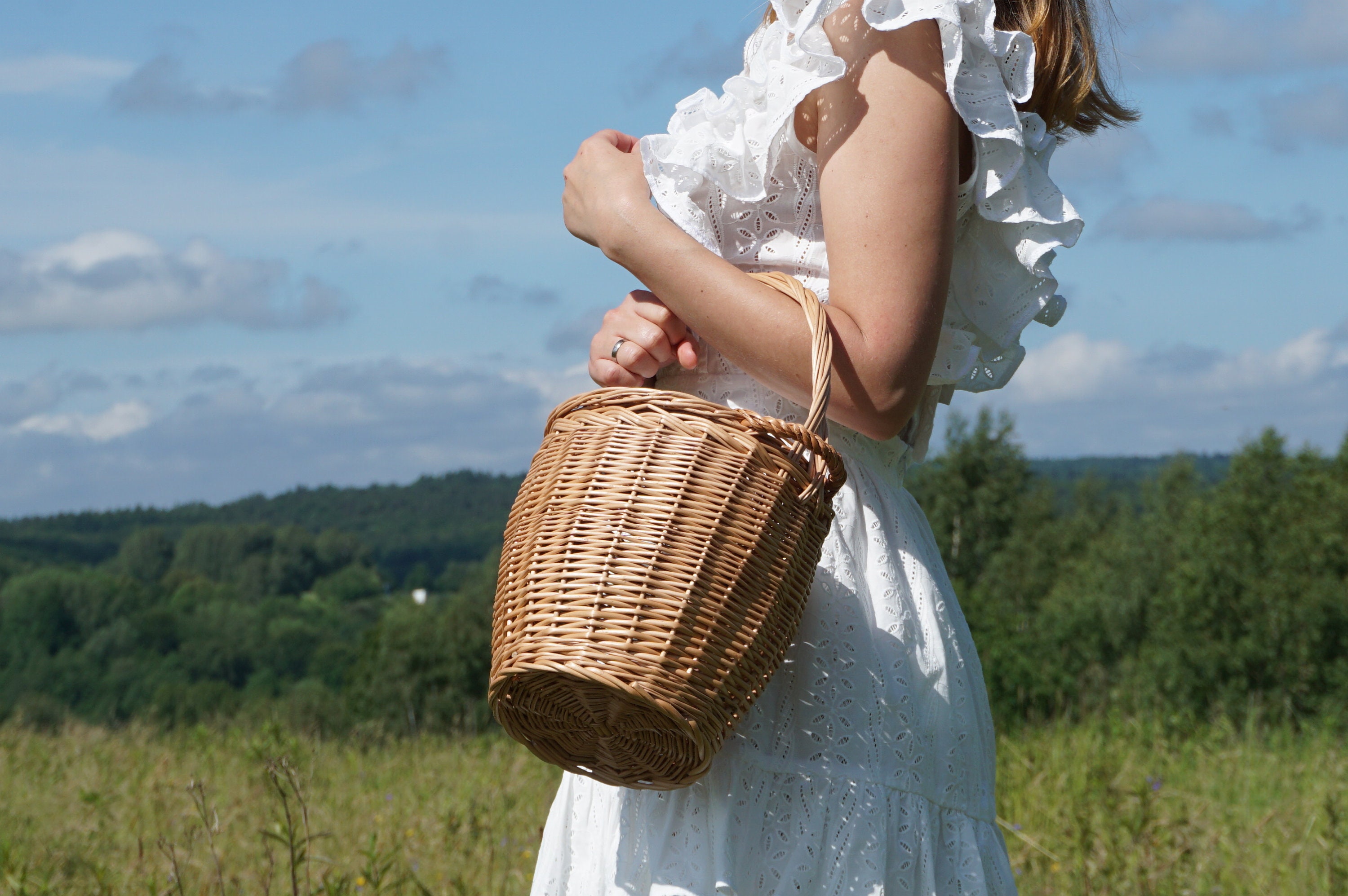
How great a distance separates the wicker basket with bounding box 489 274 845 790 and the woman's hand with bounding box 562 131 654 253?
0.75ft

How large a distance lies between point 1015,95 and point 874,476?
0.46 meters

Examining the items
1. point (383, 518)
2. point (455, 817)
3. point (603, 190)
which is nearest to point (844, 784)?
point (603, 190)

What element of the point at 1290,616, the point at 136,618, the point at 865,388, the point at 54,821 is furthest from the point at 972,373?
the point at 136,618

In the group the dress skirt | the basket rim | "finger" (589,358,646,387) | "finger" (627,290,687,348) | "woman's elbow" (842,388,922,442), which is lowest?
the dress skirt

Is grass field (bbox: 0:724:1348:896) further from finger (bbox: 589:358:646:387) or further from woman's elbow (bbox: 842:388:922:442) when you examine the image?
woman's elbow (bbox: 842:388:922:442)

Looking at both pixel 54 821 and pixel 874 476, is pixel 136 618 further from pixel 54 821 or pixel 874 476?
pixel 874 476

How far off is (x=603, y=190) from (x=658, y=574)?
49 cm

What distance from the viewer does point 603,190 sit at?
135 centimetres

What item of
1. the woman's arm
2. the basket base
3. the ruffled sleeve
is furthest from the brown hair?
the basket base

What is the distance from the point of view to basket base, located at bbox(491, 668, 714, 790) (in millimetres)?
1088

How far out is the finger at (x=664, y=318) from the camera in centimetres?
132

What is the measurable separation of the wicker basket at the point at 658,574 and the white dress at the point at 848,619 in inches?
4.1

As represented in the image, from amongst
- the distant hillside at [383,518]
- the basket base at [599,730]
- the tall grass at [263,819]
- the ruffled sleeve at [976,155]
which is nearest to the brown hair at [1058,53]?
the ruffled sleeve at [976,155]

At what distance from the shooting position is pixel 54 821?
425 cm
